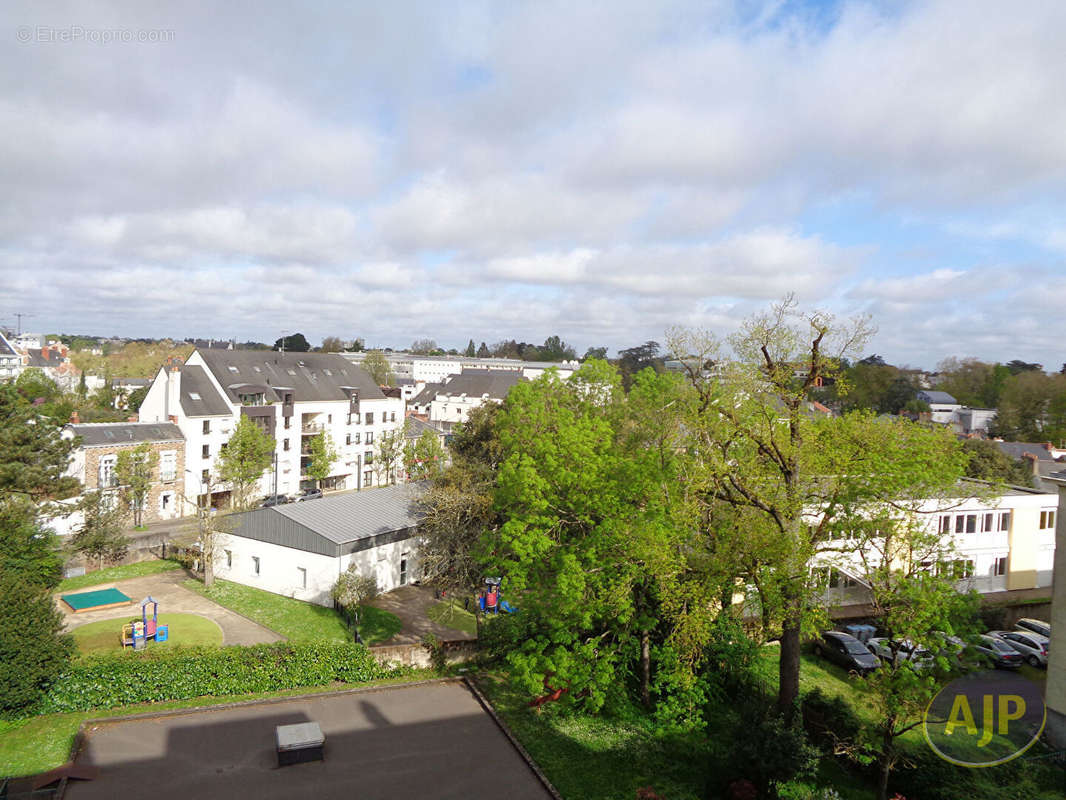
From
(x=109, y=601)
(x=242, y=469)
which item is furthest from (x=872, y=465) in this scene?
(x=242, y=469)

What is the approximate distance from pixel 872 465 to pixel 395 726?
44.2 ft

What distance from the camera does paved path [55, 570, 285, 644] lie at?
76.0 feet

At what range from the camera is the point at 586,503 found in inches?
703

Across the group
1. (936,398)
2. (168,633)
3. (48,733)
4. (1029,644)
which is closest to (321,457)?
(168,633)

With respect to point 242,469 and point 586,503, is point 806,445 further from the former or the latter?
point 242,469

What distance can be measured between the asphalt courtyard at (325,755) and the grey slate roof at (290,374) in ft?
108

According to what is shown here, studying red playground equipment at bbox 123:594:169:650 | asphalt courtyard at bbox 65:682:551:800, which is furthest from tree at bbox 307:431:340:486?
asphalt courtyard at bbox 65:682:551:800

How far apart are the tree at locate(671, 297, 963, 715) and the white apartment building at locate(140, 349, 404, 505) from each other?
3694 cm

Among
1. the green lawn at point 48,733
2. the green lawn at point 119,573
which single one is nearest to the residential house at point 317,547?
the green lawn at point 119,573

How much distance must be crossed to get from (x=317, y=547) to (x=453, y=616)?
243 inches

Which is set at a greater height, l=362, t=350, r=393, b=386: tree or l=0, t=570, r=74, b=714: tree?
l=362, t=350, r=393, b=386: tree

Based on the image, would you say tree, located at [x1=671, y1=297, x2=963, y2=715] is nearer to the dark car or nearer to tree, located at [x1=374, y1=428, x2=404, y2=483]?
the dark car

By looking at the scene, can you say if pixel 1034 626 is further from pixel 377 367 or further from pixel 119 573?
pixel 377 367

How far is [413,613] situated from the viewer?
→ 26562 mm
